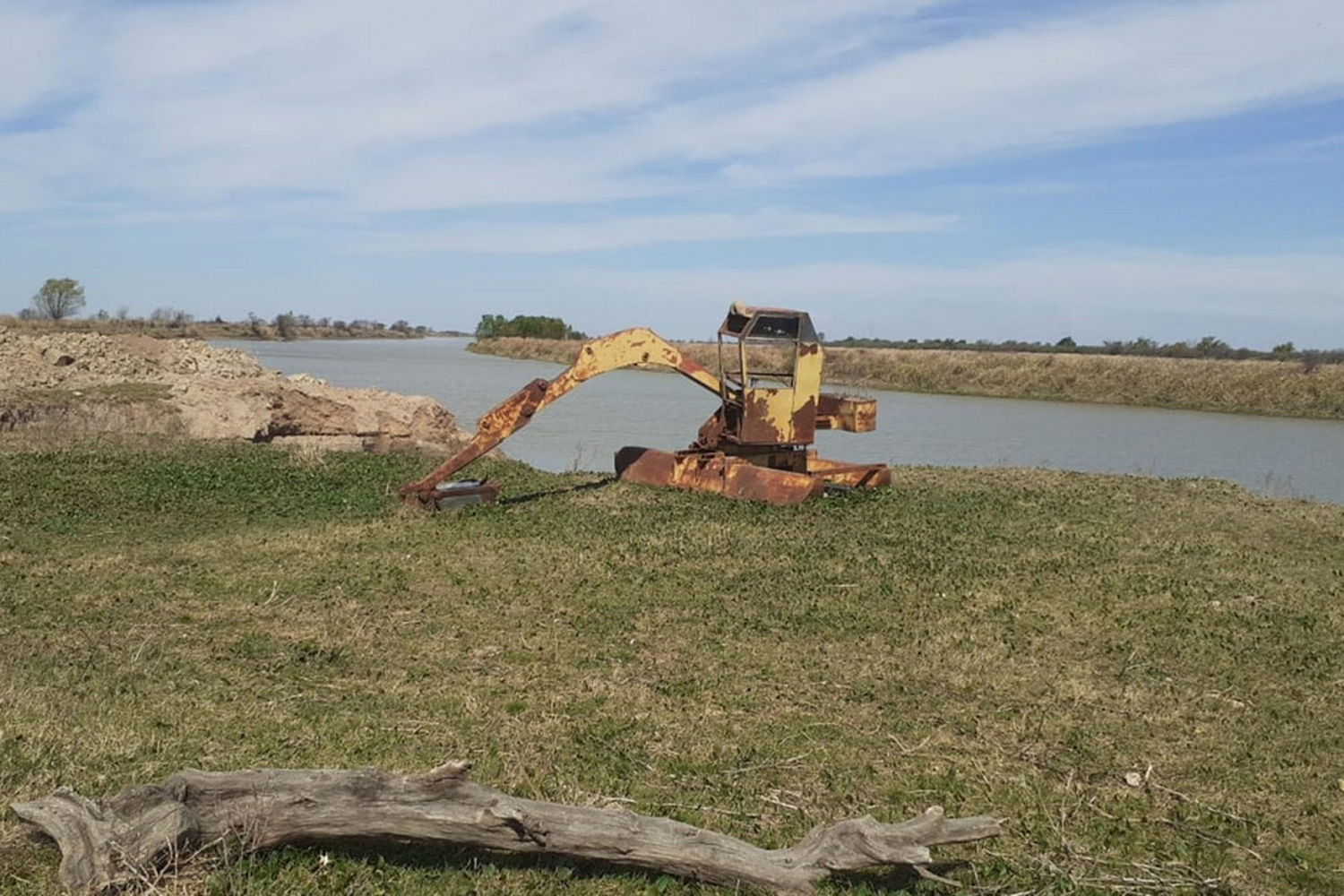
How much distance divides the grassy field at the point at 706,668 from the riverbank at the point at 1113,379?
2909cm

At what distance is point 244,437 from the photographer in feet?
63.3

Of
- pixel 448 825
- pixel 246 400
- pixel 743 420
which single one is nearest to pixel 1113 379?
pixel 743 420

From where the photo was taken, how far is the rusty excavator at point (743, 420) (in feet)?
46.1

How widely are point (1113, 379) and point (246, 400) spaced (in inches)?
1634

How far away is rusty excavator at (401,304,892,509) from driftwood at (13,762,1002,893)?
373 inches

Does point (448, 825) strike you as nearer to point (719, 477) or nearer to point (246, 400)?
point (719, 477)

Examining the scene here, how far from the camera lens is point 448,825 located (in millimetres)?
4406

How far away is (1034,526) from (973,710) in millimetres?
6749

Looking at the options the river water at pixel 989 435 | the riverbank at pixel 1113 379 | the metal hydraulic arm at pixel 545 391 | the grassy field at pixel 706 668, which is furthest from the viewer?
the riverbank at pixel 1113 379

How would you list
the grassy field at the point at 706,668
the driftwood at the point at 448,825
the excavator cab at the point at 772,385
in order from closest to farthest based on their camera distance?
the driftwood at the point at 448,825 < the grassy field at the point at 706,668 < the excavator cab at the point at 772,385

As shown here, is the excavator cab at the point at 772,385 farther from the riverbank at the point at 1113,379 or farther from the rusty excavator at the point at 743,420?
the riverbank at the point at 1113,379

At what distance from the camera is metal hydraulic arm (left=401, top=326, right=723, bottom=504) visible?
13.8 metres

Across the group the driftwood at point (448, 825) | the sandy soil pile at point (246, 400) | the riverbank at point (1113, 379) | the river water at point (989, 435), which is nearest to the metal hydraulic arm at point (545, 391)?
the sandy soil pile at point (246, 400)

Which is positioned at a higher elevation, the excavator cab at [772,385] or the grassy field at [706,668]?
the excavator cab at [772,385]
